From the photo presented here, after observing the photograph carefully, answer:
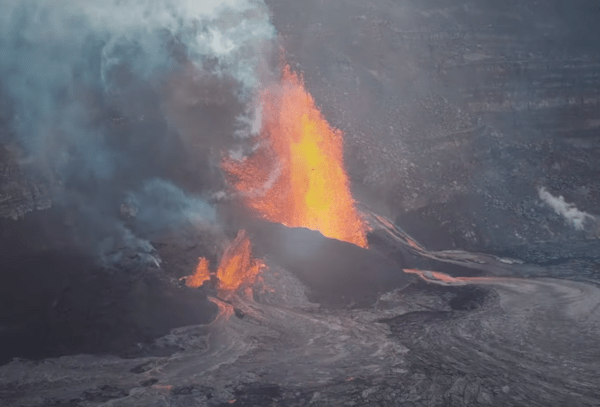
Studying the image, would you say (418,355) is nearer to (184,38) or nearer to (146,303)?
(146,303)

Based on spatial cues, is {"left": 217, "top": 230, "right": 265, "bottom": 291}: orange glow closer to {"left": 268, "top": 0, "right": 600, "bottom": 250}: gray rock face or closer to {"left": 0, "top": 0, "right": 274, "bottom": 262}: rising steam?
{"left": 0, "top": 0, "right": 274, "bottom": 262}: rising steam

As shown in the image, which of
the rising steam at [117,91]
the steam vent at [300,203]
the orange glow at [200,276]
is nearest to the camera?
the steam vent at [300,203]

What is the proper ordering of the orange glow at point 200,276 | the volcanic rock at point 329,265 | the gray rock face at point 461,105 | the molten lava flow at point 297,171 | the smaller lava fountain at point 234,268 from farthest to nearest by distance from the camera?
the gray rock face at point 461,105 < the molten lava flow at point 297,171 < the volcanic rock at point 329,265 < the smaller lava fountain at point 234,268 < the orange glow at point 200,276

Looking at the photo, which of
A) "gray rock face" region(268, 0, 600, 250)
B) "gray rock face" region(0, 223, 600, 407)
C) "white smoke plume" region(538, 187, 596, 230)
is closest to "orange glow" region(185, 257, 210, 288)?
"gray rock face" region(0, 223, 600, 407)

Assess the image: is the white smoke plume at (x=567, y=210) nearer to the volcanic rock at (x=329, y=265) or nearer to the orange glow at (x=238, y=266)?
the volcanic rock at (x=329, y=265)

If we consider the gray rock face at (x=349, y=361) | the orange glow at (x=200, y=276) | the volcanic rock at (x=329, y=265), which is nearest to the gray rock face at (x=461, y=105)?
the volcanic rock at (x=329, y=265)

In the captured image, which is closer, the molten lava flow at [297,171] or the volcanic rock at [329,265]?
the volcanic rock at [329,265]

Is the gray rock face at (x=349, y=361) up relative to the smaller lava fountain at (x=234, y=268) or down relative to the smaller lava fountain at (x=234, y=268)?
down

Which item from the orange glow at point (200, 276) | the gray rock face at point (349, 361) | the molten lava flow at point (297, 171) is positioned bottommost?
the gray rock face at point (349, 361)
